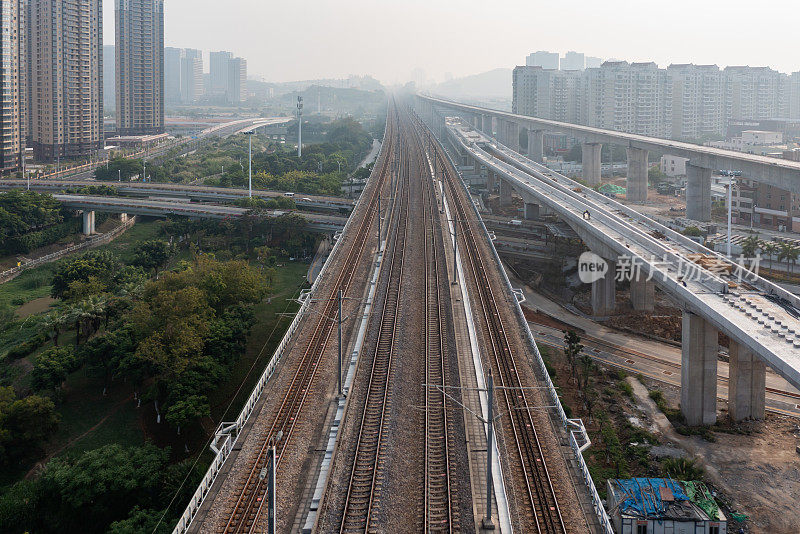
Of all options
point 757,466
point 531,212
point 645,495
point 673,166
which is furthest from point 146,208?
point 673,166

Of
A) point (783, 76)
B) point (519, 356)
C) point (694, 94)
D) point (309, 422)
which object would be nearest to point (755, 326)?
point (519, 356)

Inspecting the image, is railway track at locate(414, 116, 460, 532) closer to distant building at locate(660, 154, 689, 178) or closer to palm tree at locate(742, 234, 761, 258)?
palm tree at locate(742, 234, 761, 258)

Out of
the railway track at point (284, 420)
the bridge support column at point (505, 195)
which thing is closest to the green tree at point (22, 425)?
the railway track at point (284, 420)

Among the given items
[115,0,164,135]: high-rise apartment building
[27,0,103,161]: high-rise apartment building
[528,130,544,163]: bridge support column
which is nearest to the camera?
[27,0,103,161]: high-rise apartment building


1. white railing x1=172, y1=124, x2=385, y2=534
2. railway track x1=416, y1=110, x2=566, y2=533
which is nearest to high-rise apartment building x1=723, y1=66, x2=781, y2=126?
railway track x1=416, y1=110, x2=566, y2=533

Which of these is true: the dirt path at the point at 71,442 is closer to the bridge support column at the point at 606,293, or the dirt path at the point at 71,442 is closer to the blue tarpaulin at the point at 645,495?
the blue tarpaulin at the point at 645,495

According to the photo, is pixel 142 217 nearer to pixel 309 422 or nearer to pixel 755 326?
pixel 309 422
